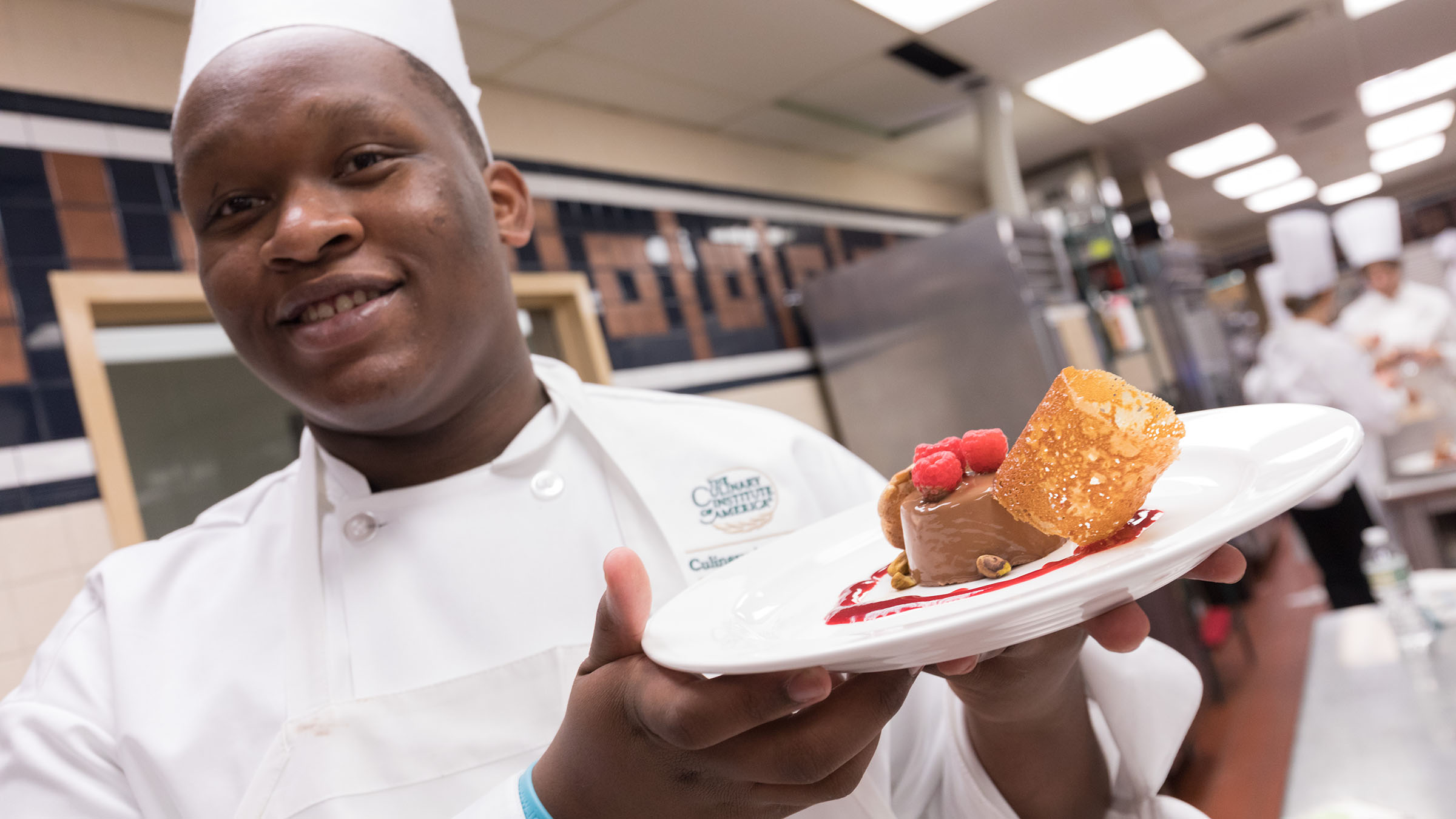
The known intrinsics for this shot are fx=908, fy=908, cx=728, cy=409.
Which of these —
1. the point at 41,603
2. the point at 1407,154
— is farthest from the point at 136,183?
the point at 1407,154

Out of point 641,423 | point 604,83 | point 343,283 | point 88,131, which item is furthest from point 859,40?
point 343,283

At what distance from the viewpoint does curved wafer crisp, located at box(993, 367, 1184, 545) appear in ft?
2.40

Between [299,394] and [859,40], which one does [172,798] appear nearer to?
[299,394]

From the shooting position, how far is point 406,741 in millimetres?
1046

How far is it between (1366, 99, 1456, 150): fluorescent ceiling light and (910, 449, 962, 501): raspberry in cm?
1029

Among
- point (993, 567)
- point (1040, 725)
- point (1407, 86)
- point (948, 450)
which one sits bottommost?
point (1040, 725)

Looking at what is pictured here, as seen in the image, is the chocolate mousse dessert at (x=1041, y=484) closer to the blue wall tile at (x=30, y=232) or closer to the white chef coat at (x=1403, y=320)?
the blue wall tile at (x=30, y=232)

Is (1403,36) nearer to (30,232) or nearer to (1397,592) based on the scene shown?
(1397,592)

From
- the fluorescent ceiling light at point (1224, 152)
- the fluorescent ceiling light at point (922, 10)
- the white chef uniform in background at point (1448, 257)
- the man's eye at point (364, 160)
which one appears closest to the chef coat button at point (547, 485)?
the man's eye at point (364, 160)

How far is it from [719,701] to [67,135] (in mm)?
3032

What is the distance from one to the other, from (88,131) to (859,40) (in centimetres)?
318

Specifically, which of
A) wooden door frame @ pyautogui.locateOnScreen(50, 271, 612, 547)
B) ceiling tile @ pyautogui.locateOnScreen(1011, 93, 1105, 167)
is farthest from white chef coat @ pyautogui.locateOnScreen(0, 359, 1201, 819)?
ceiling tile @ pyautogui.locateOnScreen(1011, 93, 1105, 167)

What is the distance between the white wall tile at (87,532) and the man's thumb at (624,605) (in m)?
2.46

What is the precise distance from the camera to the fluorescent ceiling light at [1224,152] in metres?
8.16
